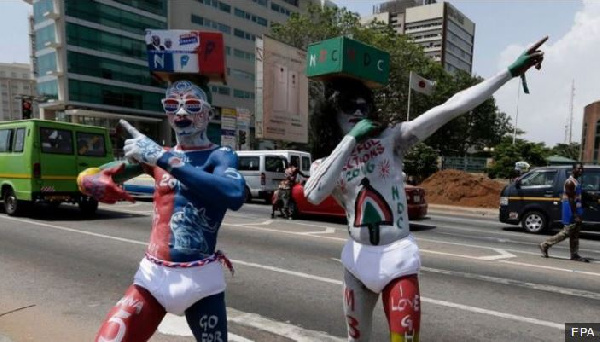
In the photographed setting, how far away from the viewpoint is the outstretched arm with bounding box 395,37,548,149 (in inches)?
102

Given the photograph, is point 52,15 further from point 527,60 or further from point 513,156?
point 527,60

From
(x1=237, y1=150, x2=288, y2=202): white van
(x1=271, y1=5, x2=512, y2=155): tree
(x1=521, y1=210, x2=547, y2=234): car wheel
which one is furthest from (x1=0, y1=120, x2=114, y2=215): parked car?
(x1=271, y1=5, x2=512, y2=155): tree

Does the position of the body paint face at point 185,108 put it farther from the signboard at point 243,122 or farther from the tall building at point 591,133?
the tall building at point 591,133

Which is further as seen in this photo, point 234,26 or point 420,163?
point 234,26

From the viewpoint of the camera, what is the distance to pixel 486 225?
1474 cm

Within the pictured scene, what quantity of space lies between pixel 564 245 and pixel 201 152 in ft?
33.6

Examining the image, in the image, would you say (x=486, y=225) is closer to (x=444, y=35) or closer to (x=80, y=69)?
(x=80, y=69)

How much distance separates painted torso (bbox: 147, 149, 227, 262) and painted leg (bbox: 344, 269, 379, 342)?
80 centimetres

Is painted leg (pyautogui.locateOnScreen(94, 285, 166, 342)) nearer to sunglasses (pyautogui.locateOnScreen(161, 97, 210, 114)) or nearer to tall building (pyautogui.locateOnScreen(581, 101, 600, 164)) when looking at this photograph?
sunglasses (pyautogui.locateOnScreen(161, 97, 210, 114))

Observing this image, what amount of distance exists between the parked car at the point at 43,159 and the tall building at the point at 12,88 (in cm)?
8304

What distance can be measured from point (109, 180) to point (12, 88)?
5082 inches

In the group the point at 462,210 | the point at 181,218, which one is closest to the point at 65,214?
the point at 181,218

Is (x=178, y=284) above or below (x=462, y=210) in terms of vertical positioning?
above

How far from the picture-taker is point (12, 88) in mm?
111188
